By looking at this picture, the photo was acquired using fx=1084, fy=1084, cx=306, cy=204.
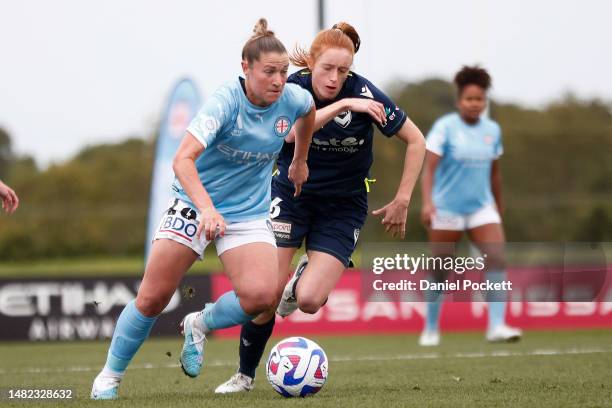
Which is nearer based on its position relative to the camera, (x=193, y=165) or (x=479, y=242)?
(x=193, y=165)

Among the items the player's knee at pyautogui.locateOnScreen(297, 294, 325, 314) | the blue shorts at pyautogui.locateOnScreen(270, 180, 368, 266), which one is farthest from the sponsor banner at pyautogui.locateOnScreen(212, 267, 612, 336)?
the player's knee at pyautogui.locateOnScreen(297, 294, 325, 314)

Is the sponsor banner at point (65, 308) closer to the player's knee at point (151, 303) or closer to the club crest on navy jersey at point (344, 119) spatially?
the club crest on navy jersey at point (344, 119)

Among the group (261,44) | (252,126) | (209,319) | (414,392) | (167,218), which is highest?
(261,44)

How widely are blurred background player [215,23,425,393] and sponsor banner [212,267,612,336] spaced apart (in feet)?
19.3

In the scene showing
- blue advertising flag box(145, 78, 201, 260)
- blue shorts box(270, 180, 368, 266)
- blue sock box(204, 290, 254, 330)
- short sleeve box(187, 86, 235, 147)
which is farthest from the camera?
blue advertising flag box(145, 78, 201, 260)

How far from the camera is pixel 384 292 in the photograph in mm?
12000

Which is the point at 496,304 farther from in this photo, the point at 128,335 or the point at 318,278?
the point at 128,335

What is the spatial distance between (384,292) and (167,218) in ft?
21.6

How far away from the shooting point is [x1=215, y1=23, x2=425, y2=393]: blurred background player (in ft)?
20.0

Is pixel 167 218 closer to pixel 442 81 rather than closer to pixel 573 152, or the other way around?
pixel 442 81

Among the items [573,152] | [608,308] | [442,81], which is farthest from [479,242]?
[573,152]

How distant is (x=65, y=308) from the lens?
12.6 metres

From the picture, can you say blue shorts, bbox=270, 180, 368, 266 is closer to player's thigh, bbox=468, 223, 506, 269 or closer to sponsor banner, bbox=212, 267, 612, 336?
player's thigh, bbox=468, 223, 506, 269

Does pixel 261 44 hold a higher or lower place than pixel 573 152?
higher
